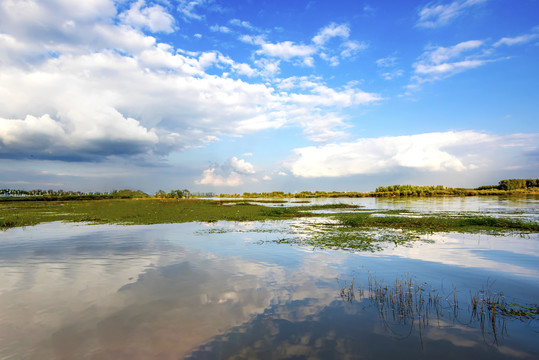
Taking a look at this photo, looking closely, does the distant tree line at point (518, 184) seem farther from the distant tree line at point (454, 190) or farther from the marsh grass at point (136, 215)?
the marsh grass at point (136, 215)

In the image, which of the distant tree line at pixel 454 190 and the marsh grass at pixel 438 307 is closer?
the marsh grass at pixel 438 307

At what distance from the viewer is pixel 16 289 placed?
10359 millimetres

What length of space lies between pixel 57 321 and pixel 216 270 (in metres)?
6.15

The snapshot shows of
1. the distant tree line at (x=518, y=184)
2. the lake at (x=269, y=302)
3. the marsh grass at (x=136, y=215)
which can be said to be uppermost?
the distant tree line at (x=518, y=184)

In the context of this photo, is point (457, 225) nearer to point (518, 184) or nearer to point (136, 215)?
point (136, 215)

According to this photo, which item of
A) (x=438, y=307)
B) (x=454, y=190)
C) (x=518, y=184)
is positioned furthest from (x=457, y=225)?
(x=518, y=184)

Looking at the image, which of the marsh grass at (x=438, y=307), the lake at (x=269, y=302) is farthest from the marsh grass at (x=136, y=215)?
the marsh grass at (x=438, y=307)

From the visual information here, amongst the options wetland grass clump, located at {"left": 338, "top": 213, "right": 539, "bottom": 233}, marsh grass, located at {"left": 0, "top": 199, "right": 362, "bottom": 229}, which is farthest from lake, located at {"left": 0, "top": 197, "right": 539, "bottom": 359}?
marsh grass, located at {"left": 0, "top": 199, "right": 362, "bottom": 229}

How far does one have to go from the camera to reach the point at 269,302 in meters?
9.11

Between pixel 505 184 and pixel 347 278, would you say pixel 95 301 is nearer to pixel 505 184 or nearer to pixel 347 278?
pixel 347 278

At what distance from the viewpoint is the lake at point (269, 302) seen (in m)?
6.49

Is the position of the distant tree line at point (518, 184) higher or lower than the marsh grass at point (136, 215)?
higher

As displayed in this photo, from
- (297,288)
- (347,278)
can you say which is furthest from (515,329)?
(297,288)

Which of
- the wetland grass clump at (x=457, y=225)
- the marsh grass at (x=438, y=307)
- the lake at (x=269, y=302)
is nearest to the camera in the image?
the lake at (x=269, y=302)
